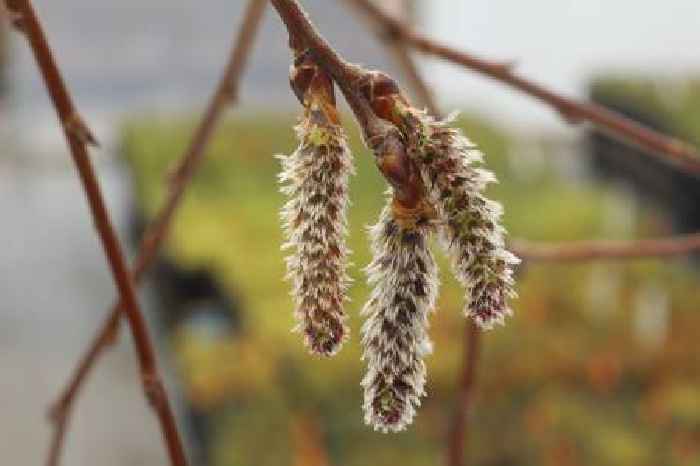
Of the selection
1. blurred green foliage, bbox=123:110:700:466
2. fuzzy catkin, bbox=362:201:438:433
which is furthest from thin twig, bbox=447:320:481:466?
blurred green foliage, bbox=123:110:700:466

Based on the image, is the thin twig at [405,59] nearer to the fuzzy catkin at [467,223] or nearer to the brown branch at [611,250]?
the brown branch at [611,250]

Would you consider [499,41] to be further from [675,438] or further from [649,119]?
[675,438]

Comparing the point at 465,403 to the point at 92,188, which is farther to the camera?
the point at 465,403

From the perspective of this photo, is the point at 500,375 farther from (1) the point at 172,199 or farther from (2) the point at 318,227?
(2) the point at 318,227

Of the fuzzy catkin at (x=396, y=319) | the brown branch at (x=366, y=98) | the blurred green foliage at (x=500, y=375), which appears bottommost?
the fuzzy catkin at (x=396, y=319)

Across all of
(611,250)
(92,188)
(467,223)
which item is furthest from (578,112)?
(467,223)

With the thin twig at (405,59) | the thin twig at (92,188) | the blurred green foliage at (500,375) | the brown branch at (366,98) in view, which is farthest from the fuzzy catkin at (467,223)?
the blurred green foliage at (500,375)
